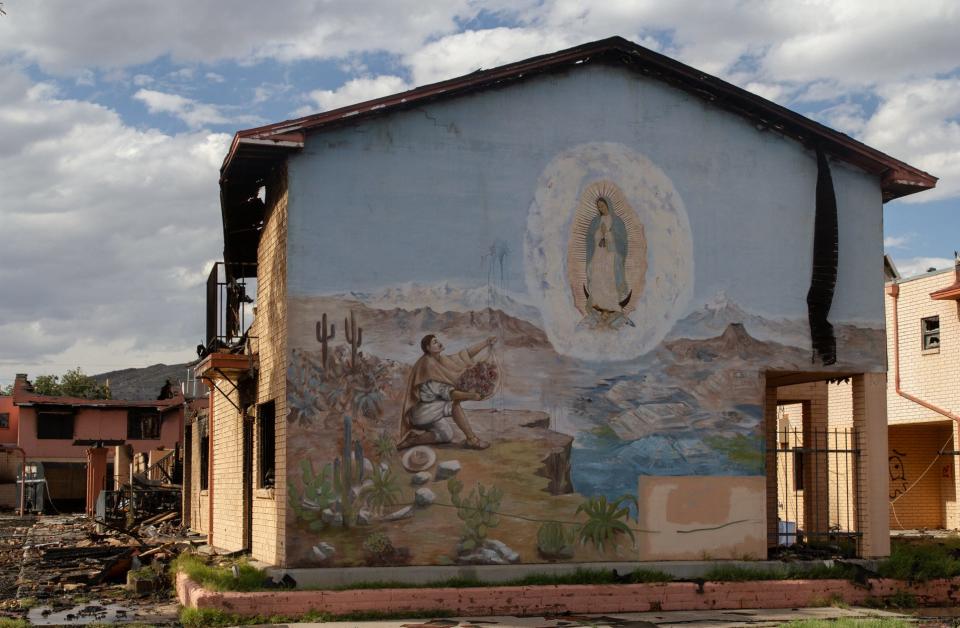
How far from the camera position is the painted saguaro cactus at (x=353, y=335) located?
576 inches

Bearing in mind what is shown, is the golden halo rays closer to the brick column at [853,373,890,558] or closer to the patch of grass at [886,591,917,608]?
the brick column at [853,373,890,558]

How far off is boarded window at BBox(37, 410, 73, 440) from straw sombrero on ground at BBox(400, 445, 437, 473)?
113 feet

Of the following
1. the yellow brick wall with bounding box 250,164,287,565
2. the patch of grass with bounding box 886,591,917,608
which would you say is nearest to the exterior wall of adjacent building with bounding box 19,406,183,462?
the yellow brick wall with bounding box 250,164,287,565

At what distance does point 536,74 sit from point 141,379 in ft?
260

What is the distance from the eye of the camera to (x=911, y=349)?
29391mm

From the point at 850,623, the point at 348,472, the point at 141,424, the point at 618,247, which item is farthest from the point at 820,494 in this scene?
the point at 141,424

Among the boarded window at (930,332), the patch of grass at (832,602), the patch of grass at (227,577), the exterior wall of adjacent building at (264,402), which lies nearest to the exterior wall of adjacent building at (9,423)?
the exterior wall of adjacent building at (264,402)

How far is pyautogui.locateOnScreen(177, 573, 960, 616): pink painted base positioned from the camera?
520 inches

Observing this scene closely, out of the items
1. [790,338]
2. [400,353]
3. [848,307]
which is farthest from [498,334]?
[848,307]

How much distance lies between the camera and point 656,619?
45.6 ft

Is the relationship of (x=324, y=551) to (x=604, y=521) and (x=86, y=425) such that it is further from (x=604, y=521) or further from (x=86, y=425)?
(x=86, y=425)

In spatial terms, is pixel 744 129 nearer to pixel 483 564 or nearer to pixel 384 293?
pixel 384 293

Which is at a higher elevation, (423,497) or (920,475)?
(423,497)

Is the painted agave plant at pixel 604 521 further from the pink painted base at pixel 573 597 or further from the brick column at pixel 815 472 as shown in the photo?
the brick column at pixel 815 472
